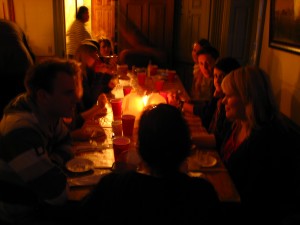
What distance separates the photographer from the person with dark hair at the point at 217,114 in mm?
1963

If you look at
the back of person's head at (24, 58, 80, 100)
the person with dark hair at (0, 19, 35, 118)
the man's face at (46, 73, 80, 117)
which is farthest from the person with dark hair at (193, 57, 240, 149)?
the person with dark hair at (0, 19, 35, 118)

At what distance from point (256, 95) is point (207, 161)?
445mm

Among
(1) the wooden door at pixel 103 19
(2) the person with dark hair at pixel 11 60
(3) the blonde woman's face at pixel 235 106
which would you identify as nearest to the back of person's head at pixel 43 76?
(3) the blonde woman's face at pixel 235 106

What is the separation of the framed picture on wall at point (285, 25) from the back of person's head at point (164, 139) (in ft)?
6.21

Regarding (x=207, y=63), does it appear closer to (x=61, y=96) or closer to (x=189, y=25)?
Answer: (x=61, y=96)

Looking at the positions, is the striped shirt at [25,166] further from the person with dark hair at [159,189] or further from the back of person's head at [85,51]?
the back of person's head at [85,51]

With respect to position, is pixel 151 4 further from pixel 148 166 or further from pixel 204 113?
pixel 148 166

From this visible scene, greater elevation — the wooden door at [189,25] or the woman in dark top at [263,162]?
the wooden door at [189,25]

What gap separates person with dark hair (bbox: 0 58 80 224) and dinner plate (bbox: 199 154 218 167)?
0.71 m

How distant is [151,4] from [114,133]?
410cm

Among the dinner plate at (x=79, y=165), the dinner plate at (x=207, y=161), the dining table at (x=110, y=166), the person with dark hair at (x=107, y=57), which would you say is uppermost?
the person with dark hair at (x=107, y=57)

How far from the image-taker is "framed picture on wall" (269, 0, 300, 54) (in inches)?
101

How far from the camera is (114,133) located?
6.86 ft

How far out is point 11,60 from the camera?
2.99 metres
